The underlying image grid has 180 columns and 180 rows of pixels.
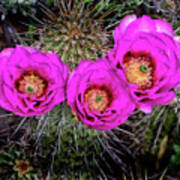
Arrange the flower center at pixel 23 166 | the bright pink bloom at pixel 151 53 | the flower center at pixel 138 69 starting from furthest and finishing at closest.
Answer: the flower center at pixel 23 166
the flower center at pixel 138 69
the bright pink bloom at pixel 151 53

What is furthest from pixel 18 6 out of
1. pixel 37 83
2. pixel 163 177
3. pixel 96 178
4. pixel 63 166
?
pixel 163 177

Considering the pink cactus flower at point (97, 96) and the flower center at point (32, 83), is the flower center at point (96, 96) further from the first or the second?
the flower center at point (32, 83)

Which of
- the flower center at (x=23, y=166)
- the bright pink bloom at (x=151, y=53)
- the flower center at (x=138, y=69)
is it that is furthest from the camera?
the flower center at (x=23, y=166)

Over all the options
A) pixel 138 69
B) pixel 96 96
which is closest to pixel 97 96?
pixel 96 96

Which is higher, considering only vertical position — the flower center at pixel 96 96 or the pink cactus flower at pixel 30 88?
the pink cactus flower at pixel 30 88

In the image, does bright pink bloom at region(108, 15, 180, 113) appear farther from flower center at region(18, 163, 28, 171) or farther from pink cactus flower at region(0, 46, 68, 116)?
flower center at region(18, 163, 28, 171)

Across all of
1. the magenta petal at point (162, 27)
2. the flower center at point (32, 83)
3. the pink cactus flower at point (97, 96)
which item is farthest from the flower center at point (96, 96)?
the magenta petal at point (162, 27)

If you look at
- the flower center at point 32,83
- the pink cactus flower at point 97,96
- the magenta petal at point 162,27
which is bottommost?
the pink cactus flower at point 97,96
